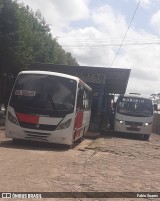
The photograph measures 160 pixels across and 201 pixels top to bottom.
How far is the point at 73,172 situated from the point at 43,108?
4.56 m

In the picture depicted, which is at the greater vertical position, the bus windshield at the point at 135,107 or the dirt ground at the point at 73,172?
the bus windshield at the point at 135,107

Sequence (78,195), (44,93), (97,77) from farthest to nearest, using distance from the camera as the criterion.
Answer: (97,77), (44,93), (78,195)

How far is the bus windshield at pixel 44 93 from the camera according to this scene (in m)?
13.2

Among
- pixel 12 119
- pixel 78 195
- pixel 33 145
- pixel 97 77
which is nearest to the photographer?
pixel 78 195

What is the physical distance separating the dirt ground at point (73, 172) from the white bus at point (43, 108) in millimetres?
605

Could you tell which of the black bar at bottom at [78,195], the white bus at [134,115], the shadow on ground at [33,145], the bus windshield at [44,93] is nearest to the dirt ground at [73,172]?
the black bar at bottom at [78,195]

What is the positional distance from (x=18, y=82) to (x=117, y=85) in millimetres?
14199

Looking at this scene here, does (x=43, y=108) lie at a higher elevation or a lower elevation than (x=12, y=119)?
higher

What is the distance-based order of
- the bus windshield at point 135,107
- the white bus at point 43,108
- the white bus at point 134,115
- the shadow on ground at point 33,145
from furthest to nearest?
1. the bus windshield at point 135,107
2. the white bus at point 134,115
3. the shadow on ground at point 33,145
4. the white bus at point 43,108

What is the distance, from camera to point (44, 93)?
1332cm

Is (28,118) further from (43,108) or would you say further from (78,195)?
(78,195)

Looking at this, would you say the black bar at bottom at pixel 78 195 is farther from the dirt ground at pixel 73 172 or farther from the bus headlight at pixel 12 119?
the bus headlight at pixel 12 119

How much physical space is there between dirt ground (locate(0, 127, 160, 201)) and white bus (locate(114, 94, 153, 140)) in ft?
29.9

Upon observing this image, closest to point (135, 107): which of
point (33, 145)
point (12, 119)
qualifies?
point (33, 145)
